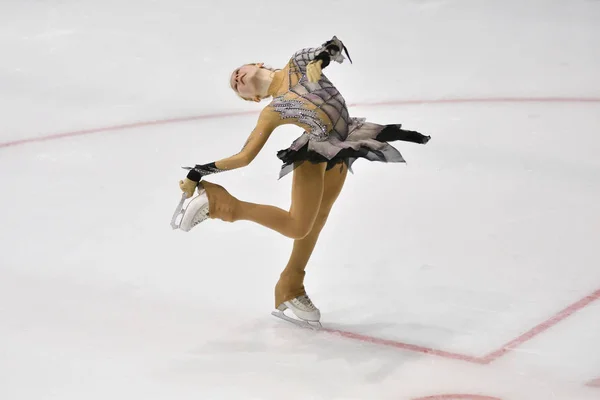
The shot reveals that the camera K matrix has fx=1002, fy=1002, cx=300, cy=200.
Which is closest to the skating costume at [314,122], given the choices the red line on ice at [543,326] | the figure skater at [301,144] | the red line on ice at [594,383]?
the figure skater at [301,144]

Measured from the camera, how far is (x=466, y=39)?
25.8ft

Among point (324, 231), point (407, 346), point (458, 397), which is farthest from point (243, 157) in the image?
point (324, 231)

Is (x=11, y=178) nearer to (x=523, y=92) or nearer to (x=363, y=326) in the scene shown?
(x=363, y=326)

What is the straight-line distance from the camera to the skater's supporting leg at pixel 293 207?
3.51 metres

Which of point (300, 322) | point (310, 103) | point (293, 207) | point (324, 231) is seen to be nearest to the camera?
point (310, 103)

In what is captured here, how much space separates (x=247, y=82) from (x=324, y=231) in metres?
1.32

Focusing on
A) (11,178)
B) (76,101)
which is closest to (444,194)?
(11,178)

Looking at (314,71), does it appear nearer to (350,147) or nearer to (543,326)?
(350,147)

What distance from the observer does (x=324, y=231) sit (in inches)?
189

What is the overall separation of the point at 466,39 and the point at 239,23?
6.20 ft

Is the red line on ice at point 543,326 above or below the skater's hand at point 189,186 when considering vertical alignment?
below

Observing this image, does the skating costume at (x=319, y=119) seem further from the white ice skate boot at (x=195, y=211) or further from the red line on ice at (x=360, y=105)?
the red line on ice at (x=360, y=105)

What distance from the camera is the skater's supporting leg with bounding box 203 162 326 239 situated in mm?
3507

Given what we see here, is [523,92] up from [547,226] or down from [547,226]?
up
